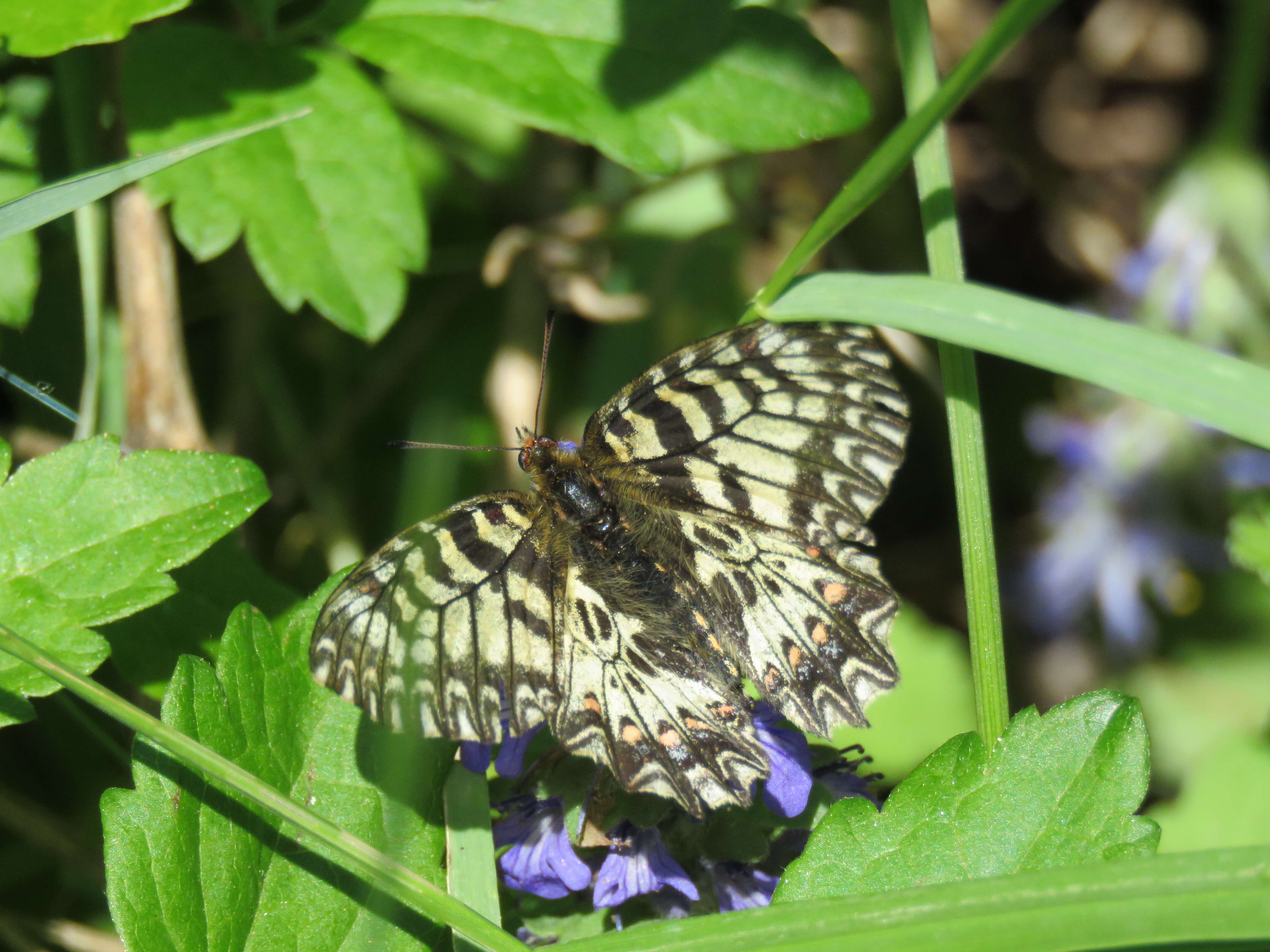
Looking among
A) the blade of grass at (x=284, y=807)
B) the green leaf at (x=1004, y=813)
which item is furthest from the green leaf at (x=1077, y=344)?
the blade of grass at (x=284, y=807)

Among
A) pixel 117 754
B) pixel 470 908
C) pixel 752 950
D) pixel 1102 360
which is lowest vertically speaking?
pixel 117 754

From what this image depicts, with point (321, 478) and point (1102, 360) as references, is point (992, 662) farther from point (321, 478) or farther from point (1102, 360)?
point (321, 478)

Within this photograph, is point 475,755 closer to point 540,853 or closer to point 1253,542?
point 540,853

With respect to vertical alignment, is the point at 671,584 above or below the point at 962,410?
A: below

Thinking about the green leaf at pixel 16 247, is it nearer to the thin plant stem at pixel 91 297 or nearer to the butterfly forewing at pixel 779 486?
the thin plant stem at pixel 91 297

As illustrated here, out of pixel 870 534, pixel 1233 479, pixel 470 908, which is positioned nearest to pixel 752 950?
pixel 470 908

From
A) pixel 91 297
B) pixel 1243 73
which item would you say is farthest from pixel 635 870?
pixel 1243 73
